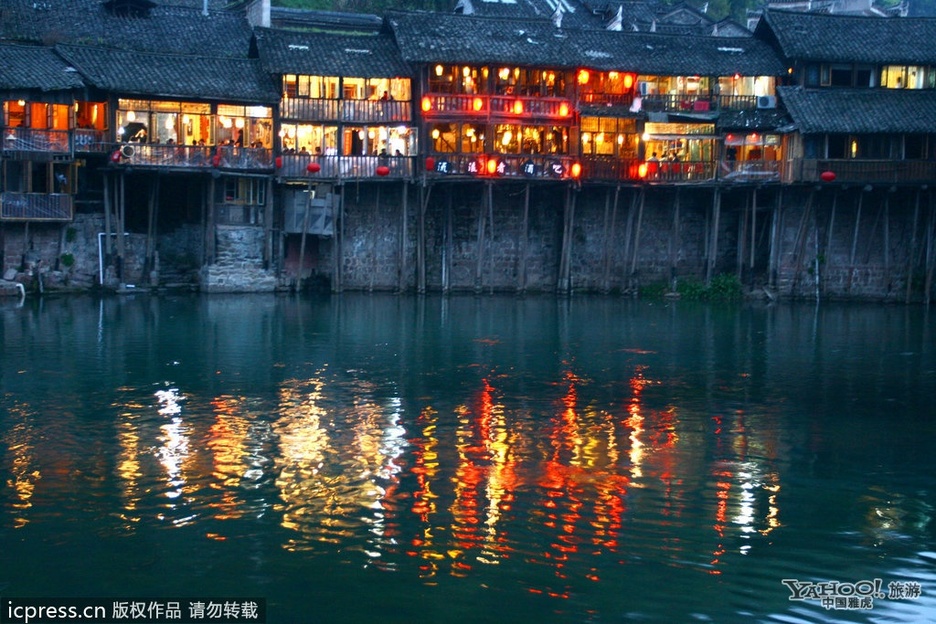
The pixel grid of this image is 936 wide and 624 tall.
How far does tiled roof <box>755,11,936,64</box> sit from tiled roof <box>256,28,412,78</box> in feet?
54.0

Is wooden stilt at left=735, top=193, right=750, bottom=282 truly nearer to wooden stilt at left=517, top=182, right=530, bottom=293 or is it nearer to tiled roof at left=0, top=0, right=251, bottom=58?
wooden stilt at left=517, top=182, right=530, bottom=293

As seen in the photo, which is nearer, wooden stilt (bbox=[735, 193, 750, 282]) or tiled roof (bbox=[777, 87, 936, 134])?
tiled roof (bbox=[777, 87, 936, 134])

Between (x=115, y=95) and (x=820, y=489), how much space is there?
35622 millimetres

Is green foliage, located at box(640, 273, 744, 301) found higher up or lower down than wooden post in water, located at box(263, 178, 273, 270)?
lower down

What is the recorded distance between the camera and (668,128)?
53500 mm

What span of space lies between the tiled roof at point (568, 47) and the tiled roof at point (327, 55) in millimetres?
1068

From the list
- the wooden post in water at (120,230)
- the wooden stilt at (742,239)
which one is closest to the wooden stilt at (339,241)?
the wooden post in water at (120,230)

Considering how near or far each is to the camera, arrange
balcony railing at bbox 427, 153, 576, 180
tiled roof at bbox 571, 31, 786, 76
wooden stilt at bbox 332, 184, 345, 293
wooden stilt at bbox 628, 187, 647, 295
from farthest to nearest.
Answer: wooden stilt at bbox 628, 187, 647, 295 < tiled roof at bbox 571, 31, 786, 76 < wooden stilt at bbox 332, 184, 345, 293 < balcony railing at bbox 427, 153, 576, 180

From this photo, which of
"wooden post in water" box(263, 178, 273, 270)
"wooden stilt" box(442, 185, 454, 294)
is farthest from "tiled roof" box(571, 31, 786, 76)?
"wooden post in water" box(263, 178, 273, 270)

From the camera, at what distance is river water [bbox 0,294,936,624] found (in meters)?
14.6

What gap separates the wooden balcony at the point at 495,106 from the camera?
167 feet

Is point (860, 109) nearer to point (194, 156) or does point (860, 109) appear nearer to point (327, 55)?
point (327, 55)

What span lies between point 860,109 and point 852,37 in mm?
3754

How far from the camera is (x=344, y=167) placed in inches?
1987
